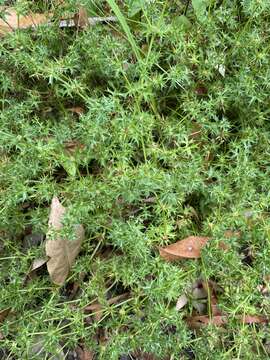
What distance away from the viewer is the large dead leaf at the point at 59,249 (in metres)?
2.68

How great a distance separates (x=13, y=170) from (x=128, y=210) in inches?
24.2

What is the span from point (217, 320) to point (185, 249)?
1.23ft

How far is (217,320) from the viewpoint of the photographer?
2.72 metres

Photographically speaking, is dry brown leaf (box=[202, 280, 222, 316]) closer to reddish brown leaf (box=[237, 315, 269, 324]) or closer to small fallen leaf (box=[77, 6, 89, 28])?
reddish brown leaf (box=[237, 315, 269, 324])

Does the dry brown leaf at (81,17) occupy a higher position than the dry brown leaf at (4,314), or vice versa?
the dry brown leaf at (81,17)

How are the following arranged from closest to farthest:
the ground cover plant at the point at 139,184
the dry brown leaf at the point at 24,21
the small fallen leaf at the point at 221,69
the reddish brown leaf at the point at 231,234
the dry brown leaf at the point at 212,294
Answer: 1. the ground cover plant at the point at 139,184
2. the reddish brown leaf at the point at 231,234
3. the dry brown leaf at the point at 212,294
4. the small fallen leaf at the point at 221,69
5. the dry brown leaf at the point at 24,21

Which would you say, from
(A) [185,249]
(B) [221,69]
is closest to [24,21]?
(B) [221,69]

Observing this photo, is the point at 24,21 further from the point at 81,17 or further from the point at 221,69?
the point at 221,69

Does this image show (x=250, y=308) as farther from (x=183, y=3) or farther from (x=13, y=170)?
(x=183, y=3)

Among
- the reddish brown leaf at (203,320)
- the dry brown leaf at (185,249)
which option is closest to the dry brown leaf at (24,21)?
the dry brown leaf at (185,249)

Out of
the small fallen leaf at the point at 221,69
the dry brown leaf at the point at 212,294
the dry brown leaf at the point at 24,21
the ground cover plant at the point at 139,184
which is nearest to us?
the ground cover plant at the point at 139,184

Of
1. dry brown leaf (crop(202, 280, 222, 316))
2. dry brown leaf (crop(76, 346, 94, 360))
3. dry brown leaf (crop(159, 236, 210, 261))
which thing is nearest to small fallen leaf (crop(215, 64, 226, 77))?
dry brown leaf (crop(159, 236, 210, 261))

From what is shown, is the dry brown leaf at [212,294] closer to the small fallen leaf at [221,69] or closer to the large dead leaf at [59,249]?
the large dead leaf at [59,249]

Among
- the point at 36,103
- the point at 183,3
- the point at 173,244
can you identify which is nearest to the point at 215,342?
the point at 173,244
